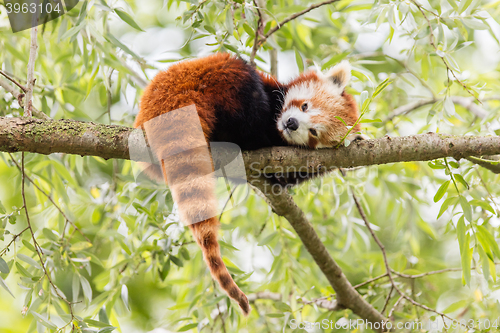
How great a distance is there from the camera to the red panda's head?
6.62 feet

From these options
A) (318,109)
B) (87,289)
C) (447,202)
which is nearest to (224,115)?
(318,109)

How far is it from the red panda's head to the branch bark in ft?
0.52

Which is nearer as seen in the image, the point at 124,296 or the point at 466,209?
the point at 466,209

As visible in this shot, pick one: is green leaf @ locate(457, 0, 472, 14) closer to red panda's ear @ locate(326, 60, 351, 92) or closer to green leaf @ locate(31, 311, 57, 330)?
red panda's ear @ locate(326, 60, 351, 92)

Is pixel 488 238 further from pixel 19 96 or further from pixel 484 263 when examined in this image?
pixel 19 96

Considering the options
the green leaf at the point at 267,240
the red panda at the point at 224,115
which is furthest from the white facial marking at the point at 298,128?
the green leaf at the point at 267,240

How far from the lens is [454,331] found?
1958 mm

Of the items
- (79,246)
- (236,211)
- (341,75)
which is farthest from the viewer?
(236,211)

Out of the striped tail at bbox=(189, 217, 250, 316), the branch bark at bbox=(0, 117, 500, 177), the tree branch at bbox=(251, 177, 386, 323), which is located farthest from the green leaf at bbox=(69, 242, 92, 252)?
the tree branch at bbox=(251, 177, 386, 323)

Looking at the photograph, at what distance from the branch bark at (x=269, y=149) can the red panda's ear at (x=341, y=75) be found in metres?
0.62

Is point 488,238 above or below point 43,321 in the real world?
below

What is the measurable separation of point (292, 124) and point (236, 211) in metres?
1.16

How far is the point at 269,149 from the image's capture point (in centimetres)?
179

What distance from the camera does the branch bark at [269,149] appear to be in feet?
4.74
